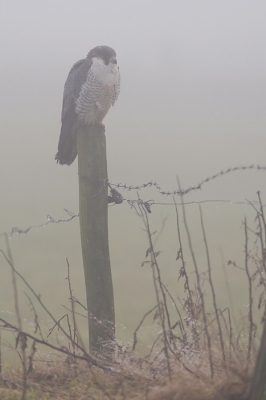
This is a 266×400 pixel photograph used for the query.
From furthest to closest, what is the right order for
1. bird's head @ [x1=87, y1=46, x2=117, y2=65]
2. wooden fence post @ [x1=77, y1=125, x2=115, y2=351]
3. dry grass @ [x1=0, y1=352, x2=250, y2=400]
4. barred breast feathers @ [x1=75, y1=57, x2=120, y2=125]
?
1. bird's head @ [x1=87, y1=46, x2=117, y2=65]
2. barred breast feathers @ [x1=75, y1=57, x2=120, y2=125]
3. wooden fence post @ [x1=77, y1=125, x2=115, y2=351]
4. dry grass @ [x1=0, y1=352, x2=250, y2=400]

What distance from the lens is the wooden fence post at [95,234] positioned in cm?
326

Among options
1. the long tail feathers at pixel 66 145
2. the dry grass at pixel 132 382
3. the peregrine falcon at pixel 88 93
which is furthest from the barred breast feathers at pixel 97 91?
the dry grass at pixel 132 382

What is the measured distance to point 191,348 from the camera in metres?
2.54

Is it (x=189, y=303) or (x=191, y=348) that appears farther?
(x=189, y=303)

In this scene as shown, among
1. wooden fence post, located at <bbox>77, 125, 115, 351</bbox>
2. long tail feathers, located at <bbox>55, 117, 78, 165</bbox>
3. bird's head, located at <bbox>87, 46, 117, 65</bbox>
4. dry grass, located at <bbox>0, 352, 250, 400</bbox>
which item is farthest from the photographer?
bird's head, located at <bbox>87, 46, 117, 65</bbox>

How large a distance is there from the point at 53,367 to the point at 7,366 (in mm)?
335

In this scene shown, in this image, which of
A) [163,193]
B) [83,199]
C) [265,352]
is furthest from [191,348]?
[83,199]

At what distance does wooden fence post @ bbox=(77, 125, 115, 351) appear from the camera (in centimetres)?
326

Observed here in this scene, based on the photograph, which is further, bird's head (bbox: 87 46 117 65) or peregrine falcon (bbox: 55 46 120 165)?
bird's head (bbox: 87 46 117 65)

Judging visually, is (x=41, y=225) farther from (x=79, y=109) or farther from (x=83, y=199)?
(x=79, y=109)

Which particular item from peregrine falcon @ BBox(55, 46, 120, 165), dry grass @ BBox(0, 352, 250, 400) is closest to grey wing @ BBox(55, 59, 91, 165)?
peregrine falcon @ BBox(55, 46, 120, 165)

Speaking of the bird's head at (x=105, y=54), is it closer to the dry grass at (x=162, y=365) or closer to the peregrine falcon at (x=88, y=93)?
the peregrine falcon at (x=88, y=93)

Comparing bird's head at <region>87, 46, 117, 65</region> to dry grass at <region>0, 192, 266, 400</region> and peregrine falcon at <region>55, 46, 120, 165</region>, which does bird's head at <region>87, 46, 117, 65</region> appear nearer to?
peregrine falcon at <region>55, 46, 120, 165</region>

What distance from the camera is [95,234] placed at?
3.28 m
